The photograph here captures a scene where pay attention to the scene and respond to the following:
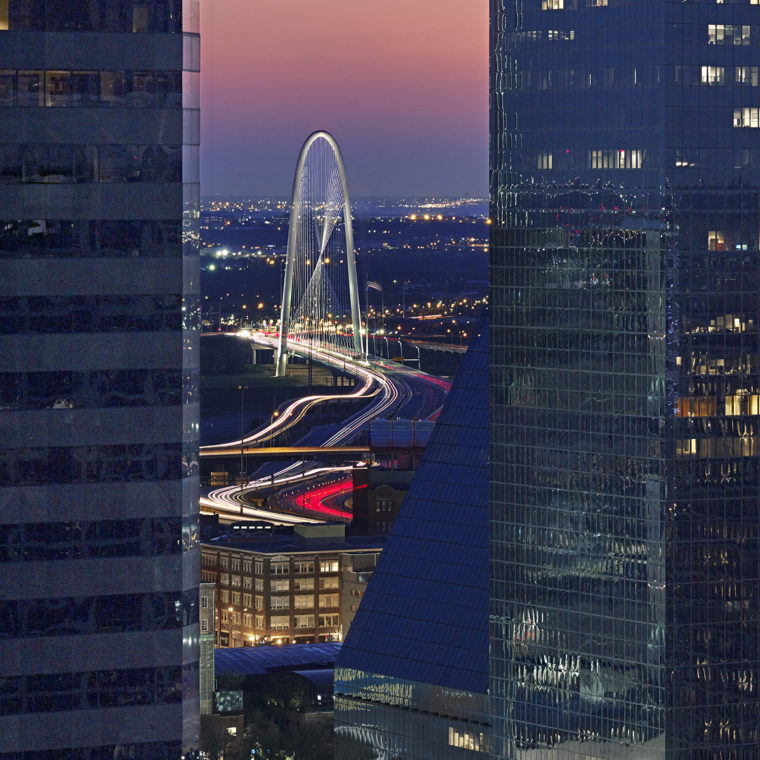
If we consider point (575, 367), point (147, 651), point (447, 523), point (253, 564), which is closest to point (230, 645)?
point (253, 564)

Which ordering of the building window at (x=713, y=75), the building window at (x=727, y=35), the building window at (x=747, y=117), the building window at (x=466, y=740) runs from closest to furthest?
1. the building window at (x=727, y=35)
2. the building window at (x=713, y=75)
3. the building window at (x=747, y=117)
4. the building window at (x=466, y=740)

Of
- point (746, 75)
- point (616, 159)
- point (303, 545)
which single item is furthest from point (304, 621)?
point (746, 75)

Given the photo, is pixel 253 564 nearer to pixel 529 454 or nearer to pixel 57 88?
pixel 529 454

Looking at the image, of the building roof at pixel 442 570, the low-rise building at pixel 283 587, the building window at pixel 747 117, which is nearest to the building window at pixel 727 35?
the building window at pixel 747 117

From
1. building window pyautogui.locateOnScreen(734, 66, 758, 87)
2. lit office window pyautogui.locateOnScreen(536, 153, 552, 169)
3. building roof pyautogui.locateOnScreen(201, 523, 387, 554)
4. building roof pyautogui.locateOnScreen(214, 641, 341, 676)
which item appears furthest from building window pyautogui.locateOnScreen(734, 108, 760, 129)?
building roof pyautogui.locateOnScreen(201, 523, 387, 554)

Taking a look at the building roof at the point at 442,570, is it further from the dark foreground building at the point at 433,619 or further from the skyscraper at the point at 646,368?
the skyscraper at the point at 646,368
